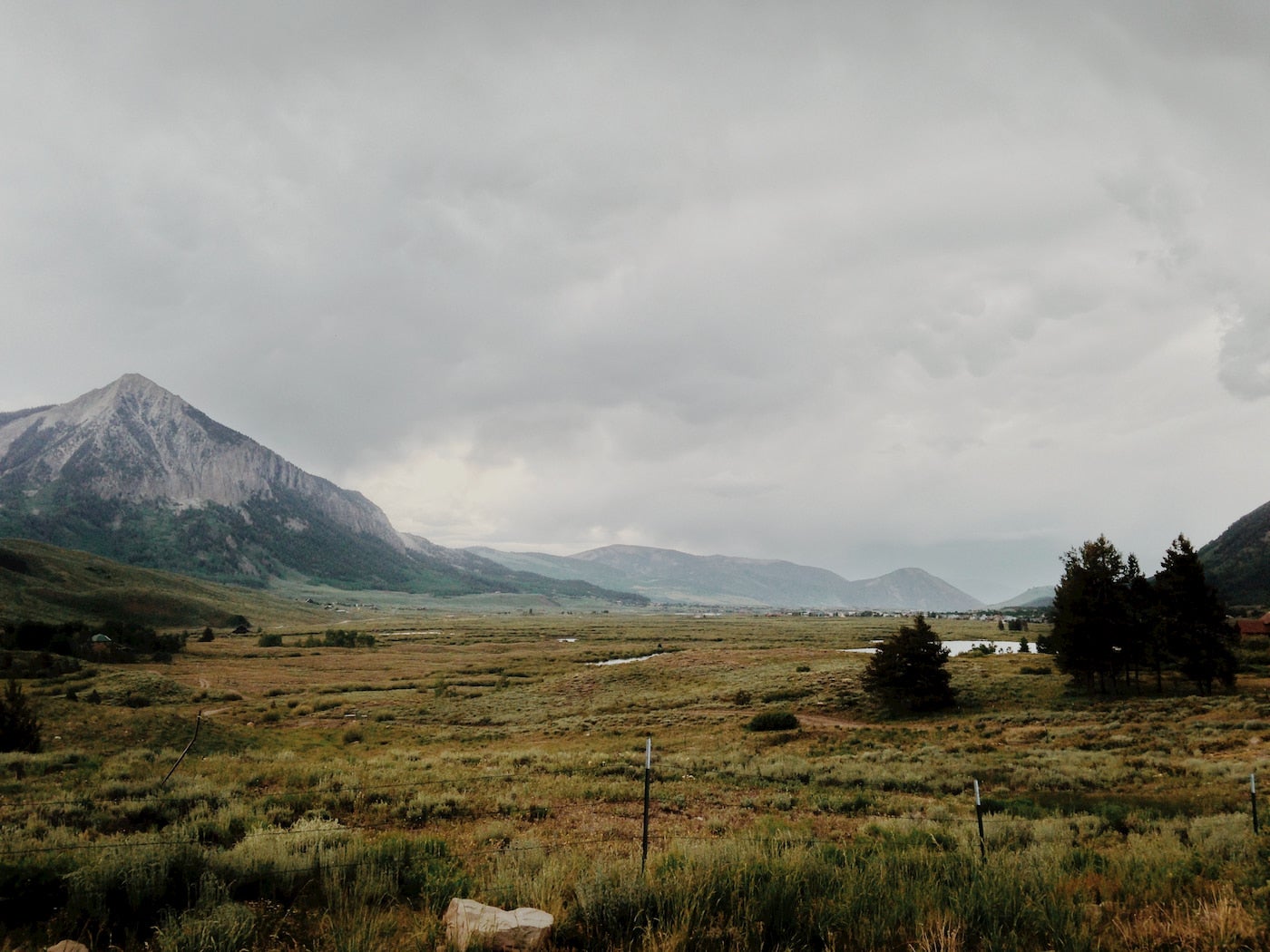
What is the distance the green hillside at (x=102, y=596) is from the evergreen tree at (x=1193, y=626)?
4929 inches

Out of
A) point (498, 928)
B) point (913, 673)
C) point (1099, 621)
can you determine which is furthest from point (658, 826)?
point (1099, 621)

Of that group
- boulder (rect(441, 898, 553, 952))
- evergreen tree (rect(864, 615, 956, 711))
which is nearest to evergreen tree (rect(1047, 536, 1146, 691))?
evergreen tree (rect(864, 615, 956, 711))

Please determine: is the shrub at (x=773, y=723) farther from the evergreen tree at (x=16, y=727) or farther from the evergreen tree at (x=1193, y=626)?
the evergreen tree at (x=16, y=727)

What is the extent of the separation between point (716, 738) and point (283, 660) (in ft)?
230

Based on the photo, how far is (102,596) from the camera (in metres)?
120

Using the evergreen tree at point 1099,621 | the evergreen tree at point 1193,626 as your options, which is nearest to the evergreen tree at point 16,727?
the evergreen tree at point 1099,621

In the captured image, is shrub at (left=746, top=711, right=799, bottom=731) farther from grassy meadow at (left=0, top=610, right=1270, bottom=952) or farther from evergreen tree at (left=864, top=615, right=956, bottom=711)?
evergreen tree at (left=864, top=615, right=956, bottom=711)

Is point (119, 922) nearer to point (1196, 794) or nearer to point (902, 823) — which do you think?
point (902, 823)

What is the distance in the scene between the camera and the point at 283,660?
78375 mm

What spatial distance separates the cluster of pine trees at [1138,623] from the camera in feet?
115

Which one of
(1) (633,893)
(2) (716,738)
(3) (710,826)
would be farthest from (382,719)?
(1) (633,893)

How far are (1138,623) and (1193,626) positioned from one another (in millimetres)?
2957

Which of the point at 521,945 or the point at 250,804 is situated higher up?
the point at 521,945

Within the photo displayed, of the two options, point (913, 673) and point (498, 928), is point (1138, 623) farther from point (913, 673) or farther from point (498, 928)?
point (498, 928)
